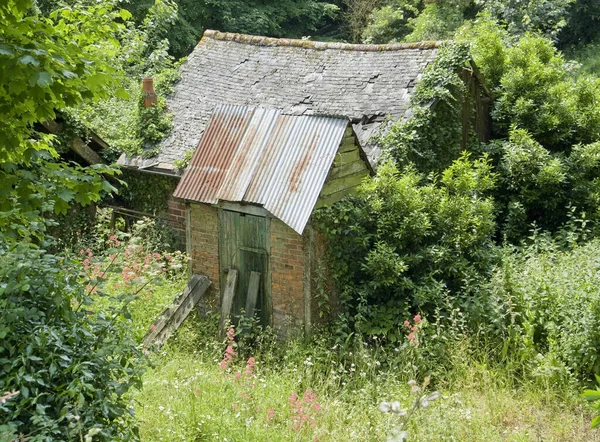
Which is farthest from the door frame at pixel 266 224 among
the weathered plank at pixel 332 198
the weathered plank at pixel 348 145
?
the weathered plank at pixel 348 145

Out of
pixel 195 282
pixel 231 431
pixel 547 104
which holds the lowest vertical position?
pixel 231 431

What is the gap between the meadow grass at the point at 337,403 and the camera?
642cm

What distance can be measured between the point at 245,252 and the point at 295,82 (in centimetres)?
507

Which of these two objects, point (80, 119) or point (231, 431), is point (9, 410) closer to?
point (231, 431)

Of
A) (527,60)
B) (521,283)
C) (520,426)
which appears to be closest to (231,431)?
→ (520,426)

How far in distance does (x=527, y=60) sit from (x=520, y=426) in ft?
27.8

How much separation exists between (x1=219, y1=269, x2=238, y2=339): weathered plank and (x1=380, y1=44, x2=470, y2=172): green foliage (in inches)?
134

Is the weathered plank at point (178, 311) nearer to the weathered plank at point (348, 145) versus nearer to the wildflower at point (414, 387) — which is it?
the weathered plank at point (348, 145)

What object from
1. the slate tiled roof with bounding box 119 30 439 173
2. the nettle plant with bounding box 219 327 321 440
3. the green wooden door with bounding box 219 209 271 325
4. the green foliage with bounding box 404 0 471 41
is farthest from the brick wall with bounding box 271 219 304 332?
the green foliage with bounding box 404 0 471 41

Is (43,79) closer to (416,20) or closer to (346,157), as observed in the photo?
(346,157)

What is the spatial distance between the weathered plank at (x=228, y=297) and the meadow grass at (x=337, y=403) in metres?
0.88

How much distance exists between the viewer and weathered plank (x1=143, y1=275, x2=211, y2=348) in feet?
30.5

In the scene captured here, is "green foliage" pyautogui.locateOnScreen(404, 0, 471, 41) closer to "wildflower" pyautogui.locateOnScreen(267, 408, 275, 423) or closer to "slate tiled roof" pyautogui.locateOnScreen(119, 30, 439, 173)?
"slate tiled roof" pyautogui.locateOnScreen(119, 30, 439, 173)

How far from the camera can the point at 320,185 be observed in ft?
28.3
